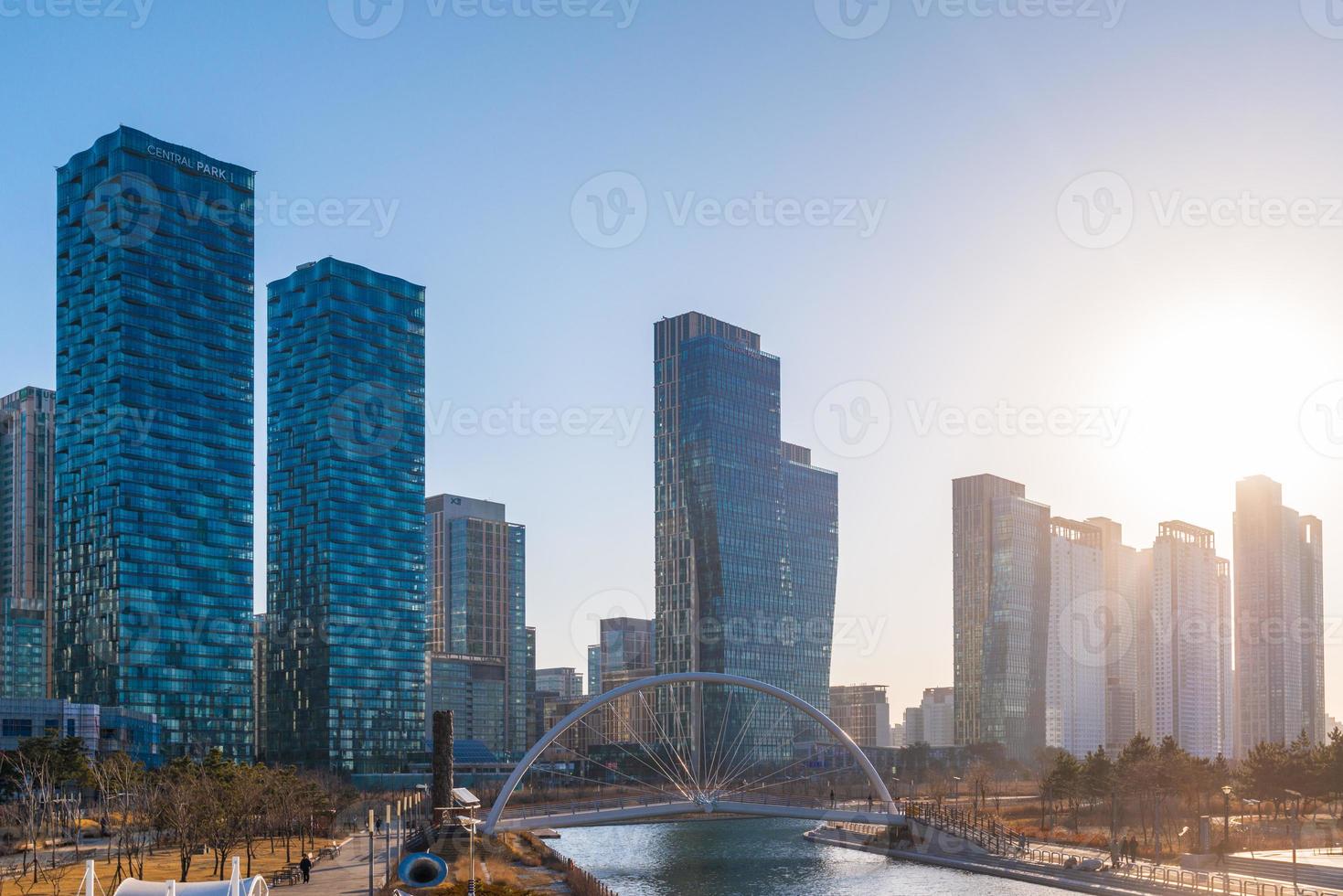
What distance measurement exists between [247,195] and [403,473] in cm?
4265

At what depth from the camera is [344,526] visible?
7018 inches

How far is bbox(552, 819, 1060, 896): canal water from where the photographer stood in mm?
64375

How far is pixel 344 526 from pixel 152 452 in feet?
107

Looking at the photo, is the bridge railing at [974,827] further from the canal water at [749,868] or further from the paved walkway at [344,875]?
the paved walkway at [344,875]

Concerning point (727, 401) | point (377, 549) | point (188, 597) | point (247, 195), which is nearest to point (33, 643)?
point (188, 597)

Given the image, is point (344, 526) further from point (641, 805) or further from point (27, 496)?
point (641, 805)

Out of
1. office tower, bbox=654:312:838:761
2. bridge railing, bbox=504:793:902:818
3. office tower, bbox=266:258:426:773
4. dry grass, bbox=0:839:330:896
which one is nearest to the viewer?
dry grass, bbox=0:839:330:896

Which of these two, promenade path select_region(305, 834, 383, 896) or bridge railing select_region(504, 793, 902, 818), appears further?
bridge railing select_region(504, 793, 902, 818)

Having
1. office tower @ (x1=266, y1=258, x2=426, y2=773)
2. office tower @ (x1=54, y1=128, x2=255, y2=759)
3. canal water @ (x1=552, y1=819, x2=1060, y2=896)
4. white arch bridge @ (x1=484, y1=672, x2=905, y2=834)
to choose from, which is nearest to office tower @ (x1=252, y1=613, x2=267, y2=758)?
office tower @ (x1=266, y1=258, x2=426, y2=773)

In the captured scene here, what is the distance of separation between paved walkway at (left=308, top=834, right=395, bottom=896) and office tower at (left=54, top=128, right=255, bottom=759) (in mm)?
86484

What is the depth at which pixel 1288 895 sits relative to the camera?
49.8 meters

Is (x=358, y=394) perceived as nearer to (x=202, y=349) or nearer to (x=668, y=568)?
(x=202, y=349)

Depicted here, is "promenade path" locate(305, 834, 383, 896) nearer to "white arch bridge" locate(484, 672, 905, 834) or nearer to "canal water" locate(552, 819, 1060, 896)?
"canal water" locate(552, 819, 1060, 896)

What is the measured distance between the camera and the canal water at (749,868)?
211 feet
